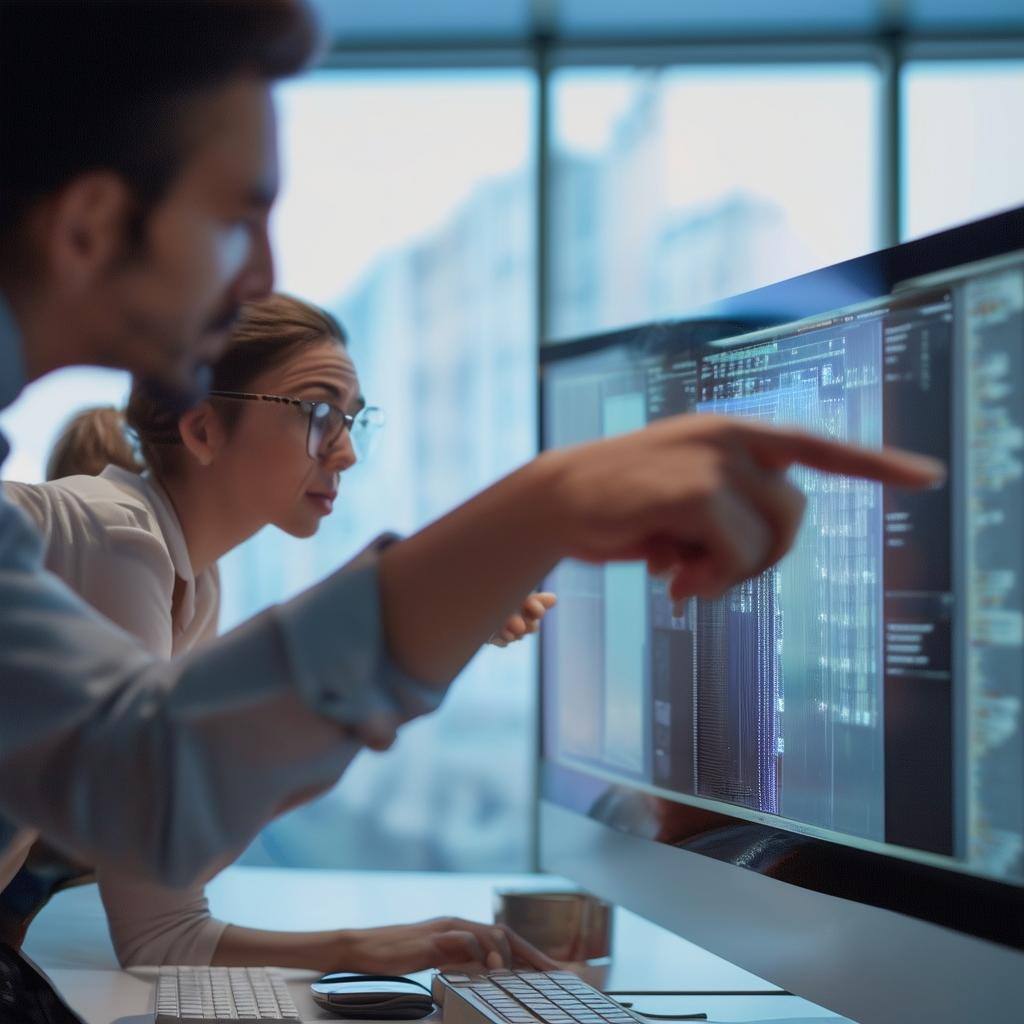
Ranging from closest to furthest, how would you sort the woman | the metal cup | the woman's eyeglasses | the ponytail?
the woman < the metal cup < the woman's eyeglasses < the ponytail

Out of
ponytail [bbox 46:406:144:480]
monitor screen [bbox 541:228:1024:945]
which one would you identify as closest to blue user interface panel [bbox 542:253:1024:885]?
monitor screen [bbox 541:228:1024:945]

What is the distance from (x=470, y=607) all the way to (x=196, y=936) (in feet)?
2.68

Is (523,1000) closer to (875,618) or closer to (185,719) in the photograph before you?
(875,618)

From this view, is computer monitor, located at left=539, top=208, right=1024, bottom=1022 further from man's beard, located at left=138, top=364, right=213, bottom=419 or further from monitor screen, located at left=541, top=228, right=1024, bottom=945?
man's beard, located at left=138, top=364, right=213, bottom=419

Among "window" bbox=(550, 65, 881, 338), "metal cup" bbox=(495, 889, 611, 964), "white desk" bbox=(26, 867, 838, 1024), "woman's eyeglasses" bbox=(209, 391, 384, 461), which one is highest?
"window" bbox=(550, 65, 881, 338)

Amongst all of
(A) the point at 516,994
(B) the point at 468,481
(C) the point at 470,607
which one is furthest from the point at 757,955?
(B) the point at 468,481

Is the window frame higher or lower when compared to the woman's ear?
higher

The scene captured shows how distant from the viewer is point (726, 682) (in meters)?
0.99

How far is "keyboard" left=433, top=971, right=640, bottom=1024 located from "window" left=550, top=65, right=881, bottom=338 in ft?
7.80

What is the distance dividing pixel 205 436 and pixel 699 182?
2232 mm

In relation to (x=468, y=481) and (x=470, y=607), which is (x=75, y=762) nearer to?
(x=470, y=607)

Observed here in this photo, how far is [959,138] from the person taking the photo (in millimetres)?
3164

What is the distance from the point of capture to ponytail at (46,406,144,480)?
1.76 m

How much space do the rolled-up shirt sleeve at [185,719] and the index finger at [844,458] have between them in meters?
0.19
